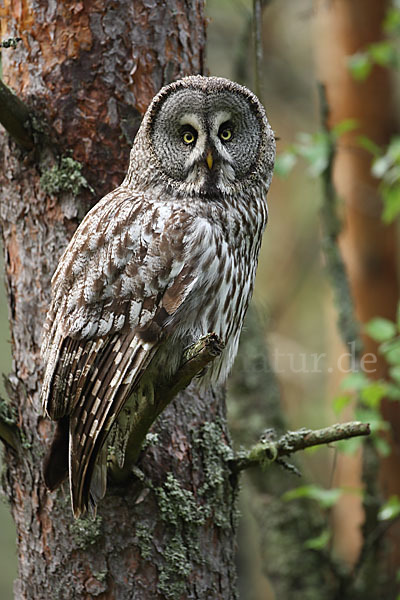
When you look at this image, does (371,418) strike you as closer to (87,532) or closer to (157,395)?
(87,532)

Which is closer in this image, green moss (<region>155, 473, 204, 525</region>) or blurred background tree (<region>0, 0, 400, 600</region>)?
green moss (<region>155, 473, 204, 525</region>)

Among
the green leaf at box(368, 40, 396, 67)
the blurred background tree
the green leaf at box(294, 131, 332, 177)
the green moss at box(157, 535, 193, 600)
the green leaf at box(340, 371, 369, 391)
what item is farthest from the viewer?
the green leaf at box(368, 40, 396, 67)

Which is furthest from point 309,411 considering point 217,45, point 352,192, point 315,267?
point 217,45

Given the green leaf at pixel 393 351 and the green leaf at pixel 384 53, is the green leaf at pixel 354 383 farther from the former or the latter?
the green leaf at pixel 384 53

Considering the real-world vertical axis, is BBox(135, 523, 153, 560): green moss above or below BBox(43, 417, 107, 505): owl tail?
below

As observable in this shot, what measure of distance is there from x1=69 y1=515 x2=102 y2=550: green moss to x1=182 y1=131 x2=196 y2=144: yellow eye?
1.34 metres

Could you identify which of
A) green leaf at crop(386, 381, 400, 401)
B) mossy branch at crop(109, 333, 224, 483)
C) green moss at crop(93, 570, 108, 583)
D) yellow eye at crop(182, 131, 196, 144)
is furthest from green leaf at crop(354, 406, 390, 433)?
yellow eye at crop(182, 131, 196, 144)

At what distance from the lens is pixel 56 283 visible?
255cm

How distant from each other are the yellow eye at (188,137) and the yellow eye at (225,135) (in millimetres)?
102

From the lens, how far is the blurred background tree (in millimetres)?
4016

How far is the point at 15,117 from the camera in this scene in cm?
266

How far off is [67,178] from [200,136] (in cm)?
52

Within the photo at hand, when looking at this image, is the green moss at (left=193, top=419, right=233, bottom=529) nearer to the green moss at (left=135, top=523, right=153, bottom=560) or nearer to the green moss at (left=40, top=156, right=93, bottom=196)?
the green moss at (left=135, top=523, right=153, bottom=560)

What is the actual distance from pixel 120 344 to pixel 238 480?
0.83 m
